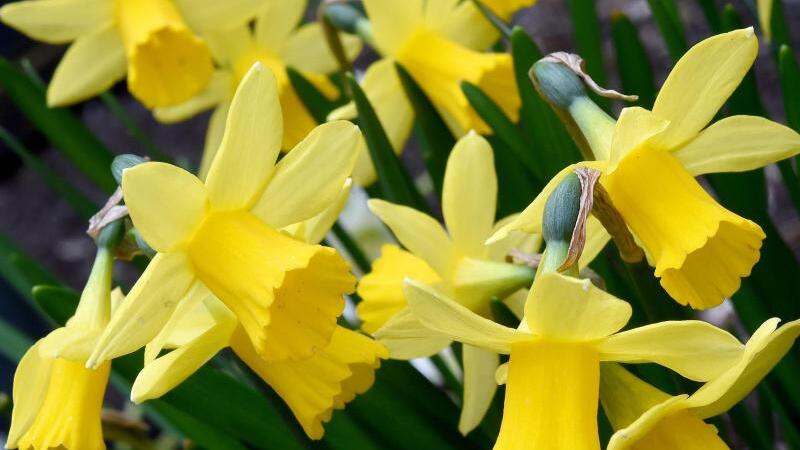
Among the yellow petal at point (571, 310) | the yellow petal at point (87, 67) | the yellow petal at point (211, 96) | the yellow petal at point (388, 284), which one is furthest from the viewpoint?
the yellow petal at point (211, 96)

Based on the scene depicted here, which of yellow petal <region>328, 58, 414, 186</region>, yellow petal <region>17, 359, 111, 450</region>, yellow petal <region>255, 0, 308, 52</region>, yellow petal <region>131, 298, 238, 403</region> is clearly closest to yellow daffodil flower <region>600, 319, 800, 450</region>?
yellow petal <region>131, 298, 238, 403</region>

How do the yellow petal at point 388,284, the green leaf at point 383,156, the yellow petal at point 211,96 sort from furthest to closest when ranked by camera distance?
the yellow petal at point 211,96 < the green leaf at point 383,156 < the yellow petal at point 388,284

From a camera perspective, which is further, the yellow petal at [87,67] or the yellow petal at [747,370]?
the yellow petal at [87,67]

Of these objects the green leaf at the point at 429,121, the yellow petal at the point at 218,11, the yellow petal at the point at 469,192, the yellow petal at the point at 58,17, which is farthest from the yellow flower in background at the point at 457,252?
the yellow petal at the point at 58,17

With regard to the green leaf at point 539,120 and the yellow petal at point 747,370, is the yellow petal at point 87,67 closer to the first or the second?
the green leaf at point 539,120

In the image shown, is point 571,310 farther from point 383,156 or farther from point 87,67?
point 87,67

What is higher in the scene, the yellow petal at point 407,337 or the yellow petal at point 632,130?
the yellow petal at point 632,130

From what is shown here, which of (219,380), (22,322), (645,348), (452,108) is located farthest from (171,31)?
(22,322)
